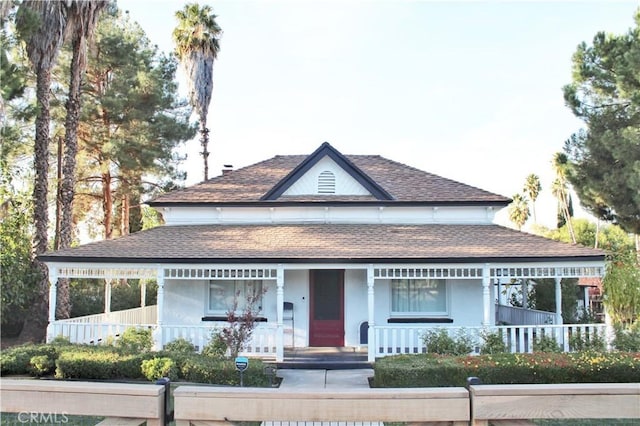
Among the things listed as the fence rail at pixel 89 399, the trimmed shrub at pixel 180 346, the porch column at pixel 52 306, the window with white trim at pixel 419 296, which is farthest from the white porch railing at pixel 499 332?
the fence rail at pixel 89 399

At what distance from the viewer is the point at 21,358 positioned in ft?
40.5

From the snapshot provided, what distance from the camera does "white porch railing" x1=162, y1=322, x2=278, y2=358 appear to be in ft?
48.1

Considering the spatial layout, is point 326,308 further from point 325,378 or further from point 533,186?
point 533,186

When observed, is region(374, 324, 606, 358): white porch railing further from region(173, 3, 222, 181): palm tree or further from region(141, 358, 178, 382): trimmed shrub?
region(173, 3, 222, 181): palm tree

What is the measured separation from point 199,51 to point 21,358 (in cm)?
2229

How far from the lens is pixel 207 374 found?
454 inches

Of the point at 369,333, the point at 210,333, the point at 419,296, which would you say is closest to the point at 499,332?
the point at 419,296

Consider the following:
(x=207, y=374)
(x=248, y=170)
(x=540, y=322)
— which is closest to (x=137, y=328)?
(x=207, y=374)

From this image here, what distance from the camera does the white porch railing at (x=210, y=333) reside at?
1465cm

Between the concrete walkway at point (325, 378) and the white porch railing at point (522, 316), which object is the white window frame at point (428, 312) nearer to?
the concrete walkway at point (325, 378)

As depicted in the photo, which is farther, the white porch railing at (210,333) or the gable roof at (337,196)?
the gable roof at (337,196)

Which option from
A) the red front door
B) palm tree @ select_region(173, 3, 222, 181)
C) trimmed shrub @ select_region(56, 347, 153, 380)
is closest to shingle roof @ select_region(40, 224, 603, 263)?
the red front door

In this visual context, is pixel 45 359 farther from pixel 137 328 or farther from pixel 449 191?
pixel 449 191

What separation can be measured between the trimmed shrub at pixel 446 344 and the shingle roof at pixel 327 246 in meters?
2.06
